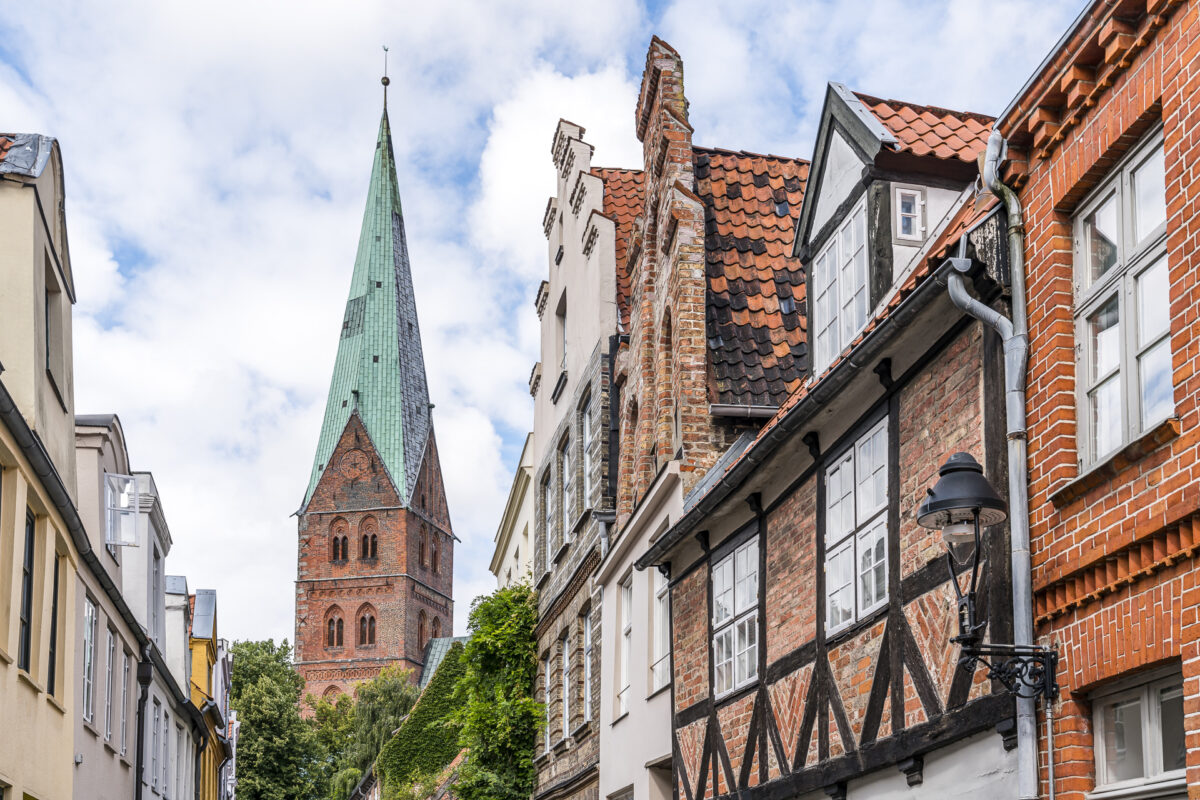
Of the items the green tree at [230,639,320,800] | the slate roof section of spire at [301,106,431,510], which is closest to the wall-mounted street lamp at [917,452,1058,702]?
the green tree at [230,639,320,800]

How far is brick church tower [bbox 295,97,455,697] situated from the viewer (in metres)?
119

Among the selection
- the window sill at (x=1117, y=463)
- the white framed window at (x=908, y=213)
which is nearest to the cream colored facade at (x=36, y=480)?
the white framed window at (x=908, y=213)

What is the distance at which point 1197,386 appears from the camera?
617 cm

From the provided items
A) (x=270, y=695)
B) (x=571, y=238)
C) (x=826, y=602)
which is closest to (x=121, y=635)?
(x=571, y=238)

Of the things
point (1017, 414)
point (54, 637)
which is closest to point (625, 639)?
point (54, 637)

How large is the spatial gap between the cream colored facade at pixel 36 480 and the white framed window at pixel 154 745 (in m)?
8.78

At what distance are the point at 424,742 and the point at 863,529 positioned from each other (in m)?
48.0

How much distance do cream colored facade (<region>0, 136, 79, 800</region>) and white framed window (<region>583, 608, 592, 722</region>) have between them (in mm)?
7141

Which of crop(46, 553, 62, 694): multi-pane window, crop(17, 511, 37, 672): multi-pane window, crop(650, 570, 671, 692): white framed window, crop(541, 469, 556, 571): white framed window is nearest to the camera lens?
crop(17, 511, 37, 672): multi-pane window

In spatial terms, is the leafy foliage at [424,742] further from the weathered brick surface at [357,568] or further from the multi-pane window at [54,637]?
the weathered brick surface at [357,568]

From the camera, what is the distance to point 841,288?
11953 mm

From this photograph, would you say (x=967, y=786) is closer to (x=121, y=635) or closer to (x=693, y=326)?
(x=693, y=326)

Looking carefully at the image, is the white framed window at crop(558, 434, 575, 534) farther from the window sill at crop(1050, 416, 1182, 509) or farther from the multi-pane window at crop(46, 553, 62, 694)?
the window sill at crop(1050, 416, 1182, 509)

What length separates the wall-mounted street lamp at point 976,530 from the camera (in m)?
7.13
